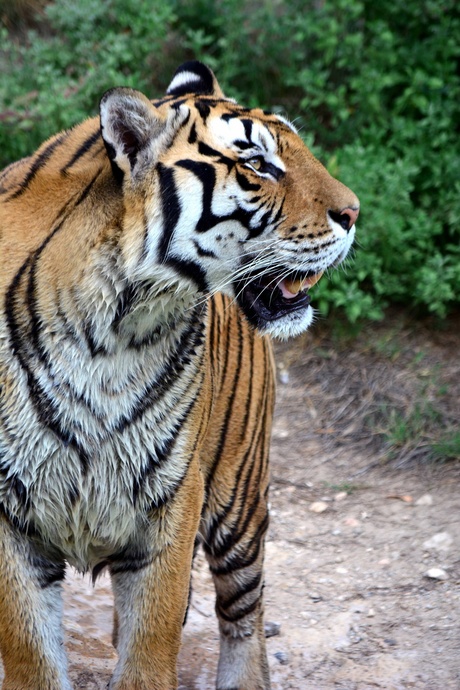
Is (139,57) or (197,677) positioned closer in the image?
(197,677)

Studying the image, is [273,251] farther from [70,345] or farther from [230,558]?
[230,558]

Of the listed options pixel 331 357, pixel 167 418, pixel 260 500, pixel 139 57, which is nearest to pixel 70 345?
pixel 167 418

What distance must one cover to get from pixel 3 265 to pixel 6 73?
3.90m

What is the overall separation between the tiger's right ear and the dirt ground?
1.73 m

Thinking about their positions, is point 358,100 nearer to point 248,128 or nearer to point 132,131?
point 248,128

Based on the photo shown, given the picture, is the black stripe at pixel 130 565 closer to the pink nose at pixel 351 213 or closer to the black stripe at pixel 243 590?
the black stripe at pixel 243 590

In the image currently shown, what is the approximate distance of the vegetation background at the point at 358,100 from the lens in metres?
5.07

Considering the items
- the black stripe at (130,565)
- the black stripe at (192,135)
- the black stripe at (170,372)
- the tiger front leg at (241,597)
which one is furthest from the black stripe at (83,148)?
the tiger front leg at (241,597)

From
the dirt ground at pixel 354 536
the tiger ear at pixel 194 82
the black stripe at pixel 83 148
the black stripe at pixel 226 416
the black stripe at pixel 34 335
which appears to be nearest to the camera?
the black stripe at pixel 34 335

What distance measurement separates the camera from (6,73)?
5.85m

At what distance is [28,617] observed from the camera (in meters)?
2.42

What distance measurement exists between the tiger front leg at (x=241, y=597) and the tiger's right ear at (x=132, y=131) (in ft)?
4.53

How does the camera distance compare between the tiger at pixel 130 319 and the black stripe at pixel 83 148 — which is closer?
the tiger at pixel 130 319

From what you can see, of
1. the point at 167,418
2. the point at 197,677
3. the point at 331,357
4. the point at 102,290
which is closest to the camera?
the point at 102,290
